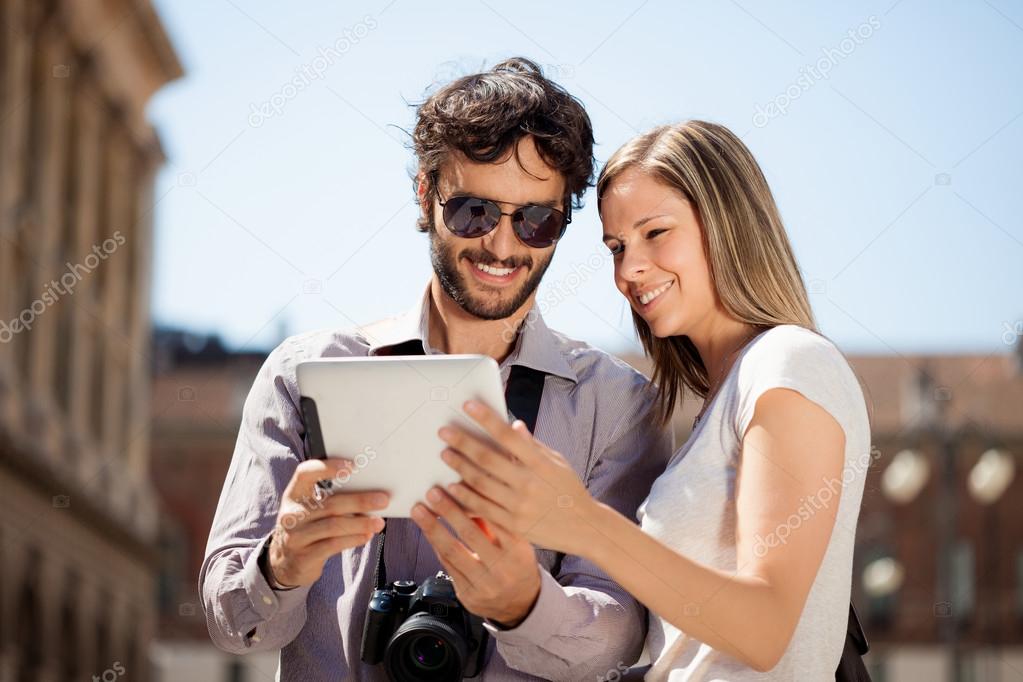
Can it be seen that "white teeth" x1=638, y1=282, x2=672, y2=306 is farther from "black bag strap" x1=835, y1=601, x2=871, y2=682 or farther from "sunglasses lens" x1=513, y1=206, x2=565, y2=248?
"black bag strap" x1=835, y1=601, x2=871, y2=682

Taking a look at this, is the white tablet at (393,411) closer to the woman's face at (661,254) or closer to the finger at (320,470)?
the finger at (320,470)

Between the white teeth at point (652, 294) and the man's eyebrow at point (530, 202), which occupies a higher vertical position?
the man's eyebrow at point (530, 202)

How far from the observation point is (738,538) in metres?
3.10

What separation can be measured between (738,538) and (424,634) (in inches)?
31.2

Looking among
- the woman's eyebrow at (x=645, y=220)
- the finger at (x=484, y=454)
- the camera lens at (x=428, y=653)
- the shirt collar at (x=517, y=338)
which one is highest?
the woman's eyebrow at (x=645, y=220)

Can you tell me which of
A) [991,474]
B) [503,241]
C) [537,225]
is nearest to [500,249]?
[503,241]

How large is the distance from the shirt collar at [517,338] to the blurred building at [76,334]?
16165mm

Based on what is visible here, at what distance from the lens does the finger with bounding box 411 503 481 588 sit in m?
3.09

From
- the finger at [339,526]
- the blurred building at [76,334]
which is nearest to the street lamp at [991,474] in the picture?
the blurred building at [76,334]

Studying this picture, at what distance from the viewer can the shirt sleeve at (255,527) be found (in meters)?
3.43

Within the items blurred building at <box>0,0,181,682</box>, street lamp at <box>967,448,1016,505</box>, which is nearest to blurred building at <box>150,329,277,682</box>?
blurred building at <box>0,0,181,682</box>

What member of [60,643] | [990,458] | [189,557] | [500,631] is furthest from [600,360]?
[189,557]

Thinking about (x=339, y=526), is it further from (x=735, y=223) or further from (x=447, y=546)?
(x=735, y=223)

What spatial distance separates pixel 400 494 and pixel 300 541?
279 millimetres
